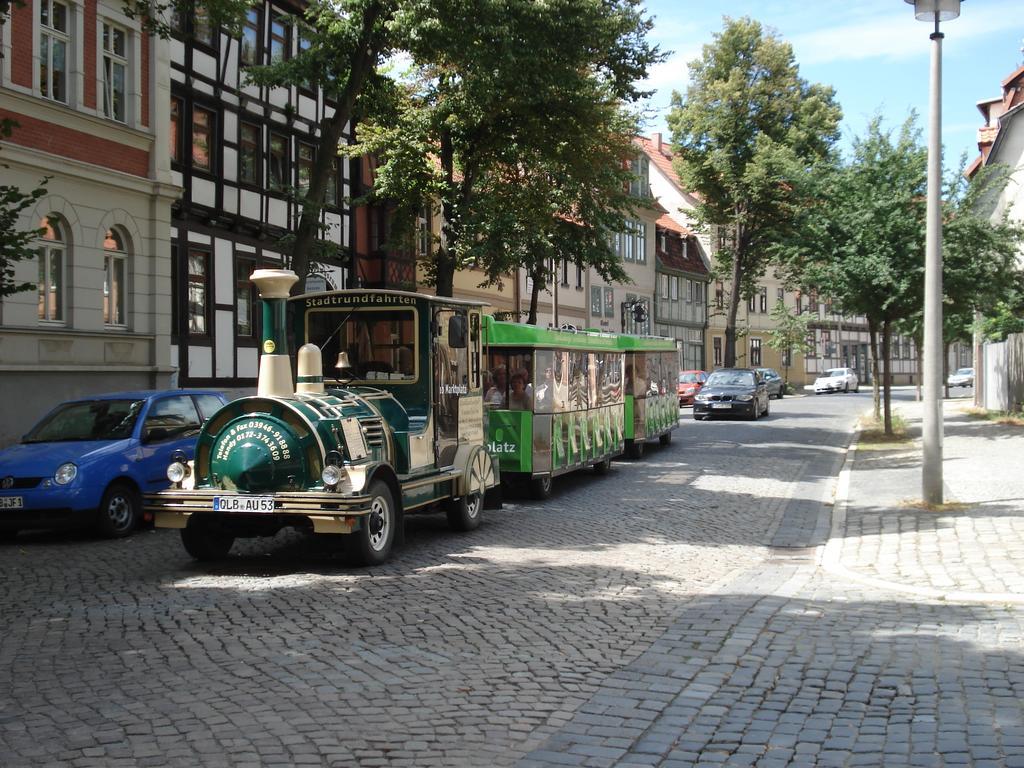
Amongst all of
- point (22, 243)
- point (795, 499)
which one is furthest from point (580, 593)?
point (795, 499)

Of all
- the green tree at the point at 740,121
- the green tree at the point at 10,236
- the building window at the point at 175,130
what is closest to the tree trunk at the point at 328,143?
the green tree at the point at 10,236

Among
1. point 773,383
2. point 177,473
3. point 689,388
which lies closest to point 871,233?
point 177,473

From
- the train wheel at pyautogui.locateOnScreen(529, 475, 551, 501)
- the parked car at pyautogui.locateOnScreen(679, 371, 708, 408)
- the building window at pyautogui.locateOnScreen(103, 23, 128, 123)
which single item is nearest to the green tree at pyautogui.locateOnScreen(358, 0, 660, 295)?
the building window at pyautogui.locateOnScreen(103, 23, 128, 123)

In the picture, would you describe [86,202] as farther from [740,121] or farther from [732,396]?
[740,121]

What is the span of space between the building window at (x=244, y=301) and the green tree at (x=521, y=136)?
444cm

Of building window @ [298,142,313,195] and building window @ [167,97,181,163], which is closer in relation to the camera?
building window @ [167,97,181,163]

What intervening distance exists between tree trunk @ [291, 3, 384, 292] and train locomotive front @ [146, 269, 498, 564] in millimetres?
7461

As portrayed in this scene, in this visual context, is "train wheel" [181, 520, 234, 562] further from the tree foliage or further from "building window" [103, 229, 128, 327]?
the tree foliage

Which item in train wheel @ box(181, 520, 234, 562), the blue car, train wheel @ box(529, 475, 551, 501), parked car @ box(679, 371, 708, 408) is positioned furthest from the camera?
parked car @ box(679, 371, 708, 408)

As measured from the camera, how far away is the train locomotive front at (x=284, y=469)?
31.4 ft

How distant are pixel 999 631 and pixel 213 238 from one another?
2201 cm

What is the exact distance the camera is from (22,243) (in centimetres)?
1126

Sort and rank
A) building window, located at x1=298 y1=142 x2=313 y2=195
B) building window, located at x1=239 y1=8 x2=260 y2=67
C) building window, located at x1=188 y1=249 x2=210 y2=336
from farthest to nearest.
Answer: building window, located at x1=298 y1=142 x2=313 y2=195 < building window, located at x1=239 y1=8 x2=260 y2=67 < building window, located at x1=188 y1=249 x2=210 y2=336

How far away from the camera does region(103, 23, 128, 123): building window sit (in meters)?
21.6
